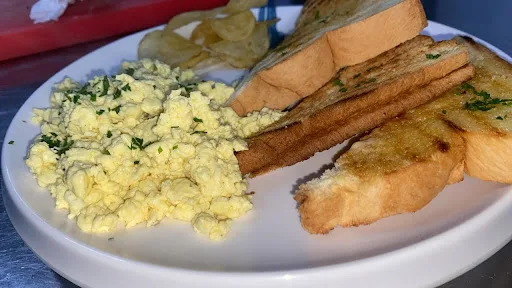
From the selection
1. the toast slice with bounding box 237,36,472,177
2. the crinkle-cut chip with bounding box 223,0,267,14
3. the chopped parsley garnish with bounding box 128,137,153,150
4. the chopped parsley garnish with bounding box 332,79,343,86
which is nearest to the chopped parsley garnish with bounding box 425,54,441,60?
the toast slice with bounding box 237,36,472,177

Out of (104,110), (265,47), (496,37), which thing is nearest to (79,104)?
(104,110)

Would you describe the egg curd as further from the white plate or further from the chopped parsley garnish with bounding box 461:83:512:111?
the chopped parsley garnish with bounding box 461:83:512:111

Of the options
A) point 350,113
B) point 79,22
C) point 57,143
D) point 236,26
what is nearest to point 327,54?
point 350,113

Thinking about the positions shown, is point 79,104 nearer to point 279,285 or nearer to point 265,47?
point 279,285

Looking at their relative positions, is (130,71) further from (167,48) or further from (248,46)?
(248,46)

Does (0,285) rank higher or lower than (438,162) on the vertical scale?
lower

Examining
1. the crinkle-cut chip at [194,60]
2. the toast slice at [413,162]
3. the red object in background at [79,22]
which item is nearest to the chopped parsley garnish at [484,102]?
the toast slice at [413,162]
